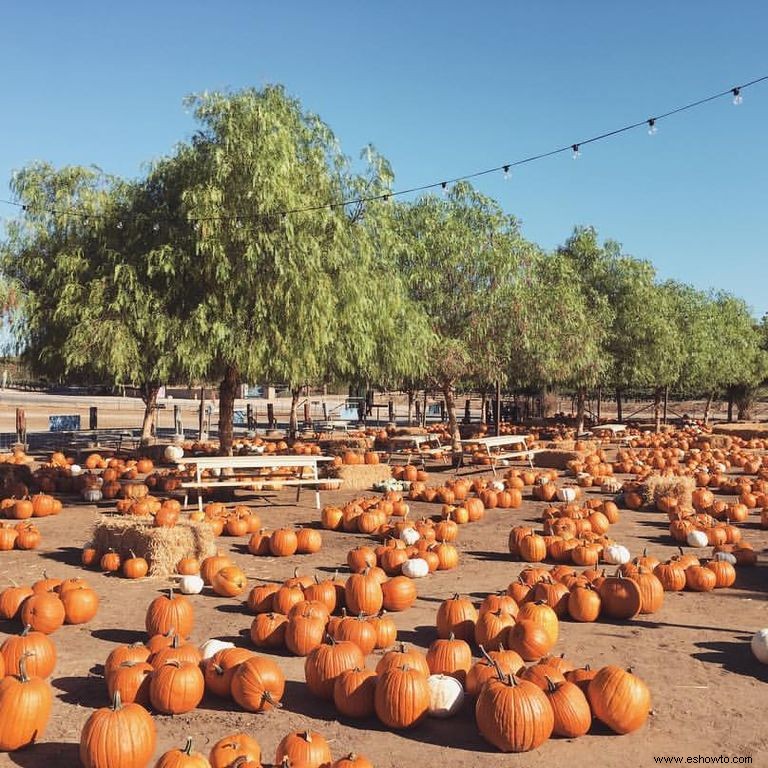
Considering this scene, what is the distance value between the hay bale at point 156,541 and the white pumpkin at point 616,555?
4937 mm

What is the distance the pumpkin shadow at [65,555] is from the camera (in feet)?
31.3

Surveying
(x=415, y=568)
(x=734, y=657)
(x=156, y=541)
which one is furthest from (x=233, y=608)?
(x=734, y=657)

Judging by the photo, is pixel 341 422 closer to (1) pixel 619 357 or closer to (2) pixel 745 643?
(1) pixel 619 357

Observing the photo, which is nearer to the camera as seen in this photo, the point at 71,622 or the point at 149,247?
the point at 71,622

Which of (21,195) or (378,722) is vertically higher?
(21,195)

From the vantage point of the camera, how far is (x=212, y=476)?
14898 mm

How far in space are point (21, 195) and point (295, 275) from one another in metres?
8.50

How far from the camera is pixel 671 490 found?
13.6 metres

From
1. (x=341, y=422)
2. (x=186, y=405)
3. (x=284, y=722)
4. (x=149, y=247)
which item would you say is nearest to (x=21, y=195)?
(x=149, y=247)

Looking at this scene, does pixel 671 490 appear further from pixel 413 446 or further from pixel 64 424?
pixel 64 424

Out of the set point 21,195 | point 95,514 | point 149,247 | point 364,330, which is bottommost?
point 95,514

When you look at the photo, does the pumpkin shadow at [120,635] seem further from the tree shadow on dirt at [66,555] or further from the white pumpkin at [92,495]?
the white pumpkin at [92,495]

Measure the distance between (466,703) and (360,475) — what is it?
438 inches

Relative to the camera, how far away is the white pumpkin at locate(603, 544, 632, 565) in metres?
9.09
